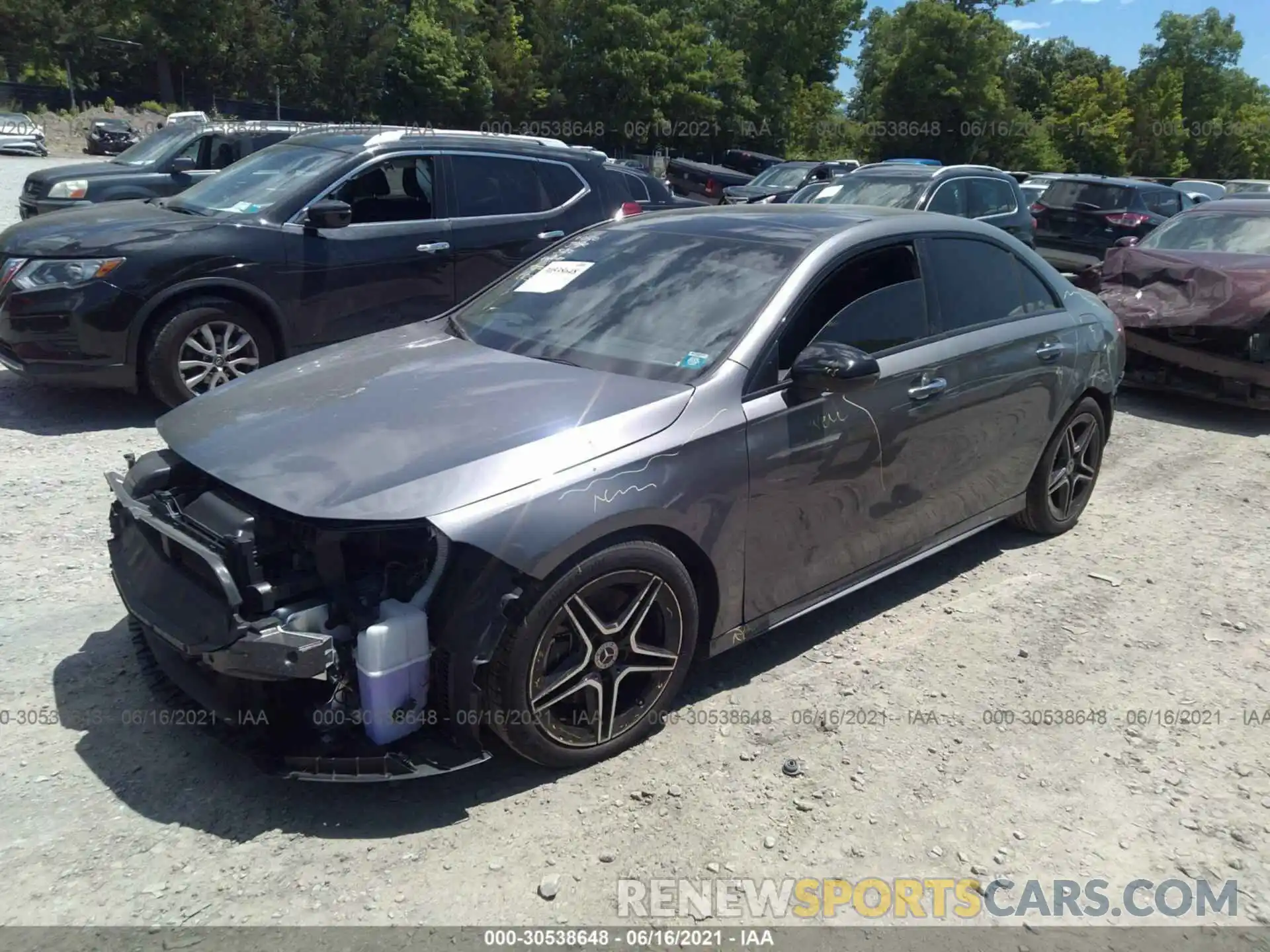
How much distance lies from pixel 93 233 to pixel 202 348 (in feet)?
3.08

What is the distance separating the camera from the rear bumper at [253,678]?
2.72 m

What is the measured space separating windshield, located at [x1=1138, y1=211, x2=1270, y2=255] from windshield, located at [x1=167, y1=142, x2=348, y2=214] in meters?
7.19

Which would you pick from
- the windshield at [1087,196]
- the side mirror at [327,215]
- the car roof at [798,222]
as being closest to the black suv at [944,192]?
the windshield at [1087,196]

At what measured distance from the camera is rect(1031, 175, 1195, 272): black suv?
48.6 feet

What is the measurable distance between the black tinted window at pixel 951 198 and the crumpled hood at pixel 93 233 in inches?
307

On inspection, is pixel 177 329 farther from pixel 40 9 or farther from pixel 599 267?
pixel 40 9

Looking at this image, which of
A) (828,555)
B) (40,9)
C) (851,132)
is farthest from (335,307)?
(40,9)

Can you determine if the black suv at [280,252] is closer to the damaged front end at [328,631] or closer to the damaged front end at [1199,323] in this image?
the damaged front end at [328,631]

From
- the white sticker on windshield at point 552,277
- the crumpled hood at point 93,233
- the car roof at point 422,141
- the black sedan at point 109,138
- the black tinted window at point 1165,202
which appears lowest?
the white sticker on windshield at point 552,277

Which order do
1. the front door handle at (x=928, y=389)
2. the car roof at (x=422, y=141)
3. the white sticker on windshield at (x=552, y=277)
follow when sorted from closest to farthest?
the front door handle at (x=928, y=389) → the white sticker on windshield at (x=552, y=277) → the car roof at (x=422, y=141)

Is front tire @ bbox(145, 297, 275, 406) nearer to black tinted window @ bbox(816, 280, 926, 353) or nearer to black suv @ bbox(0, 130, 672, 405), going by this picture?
black suv @ bbox(0, 130, 672, 405)

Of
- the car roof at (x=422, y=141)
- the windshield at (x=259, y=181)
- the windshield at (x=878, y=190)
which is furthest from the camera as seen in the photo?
the windshield at (x=878, y=190)

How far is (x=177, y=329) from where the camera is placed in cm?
616

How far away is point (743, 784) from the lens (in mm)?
3219
